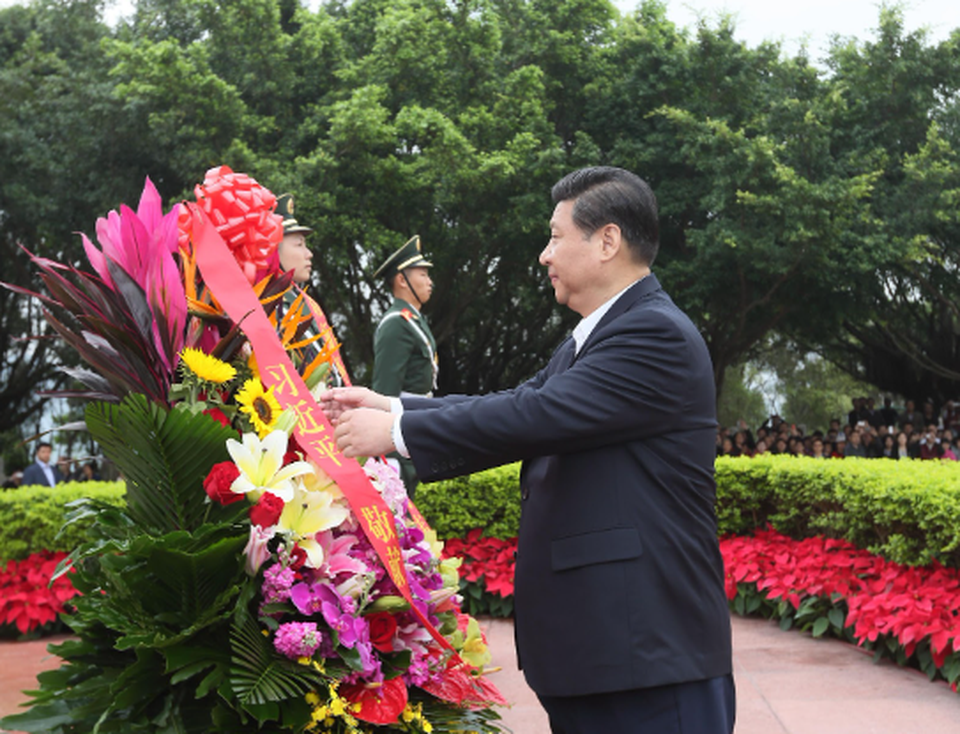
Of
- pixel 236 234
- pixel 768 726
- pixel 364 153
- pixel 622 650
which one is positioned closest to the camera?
pixel 622 650

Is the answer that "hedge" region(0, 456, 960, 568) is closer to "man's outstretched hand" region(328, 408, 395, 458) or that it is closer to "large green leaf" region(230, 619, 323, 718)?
"large green leaf" region(230, 619, 323, 718)

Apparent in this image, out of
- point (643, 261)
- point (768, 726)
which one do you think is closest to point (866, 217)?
point (768, 726)

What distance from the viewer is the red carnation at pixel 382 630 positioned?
2473 millimetres

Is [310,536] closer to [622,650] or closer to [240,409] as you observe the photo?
[240,409]

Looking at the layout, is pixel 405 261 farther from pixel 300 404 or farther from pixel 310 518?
pixel 310 518

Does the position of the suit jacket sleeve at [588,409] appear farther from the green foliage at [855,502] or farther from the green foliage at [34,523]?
the green foliage at [34,523]

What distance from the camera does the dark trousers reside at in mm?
2045

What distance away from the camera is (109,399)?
2672mm

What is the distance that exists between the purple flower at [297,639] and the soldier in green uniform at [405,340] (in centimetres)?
317

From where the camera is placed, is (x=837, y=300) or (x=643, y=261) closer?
(x=643, y=261)

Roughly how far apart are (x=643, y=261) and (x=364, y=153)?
13.8 m

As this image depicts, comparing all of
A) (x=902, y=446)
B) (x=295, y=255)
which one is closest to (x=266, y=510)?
(x=295, y=255)

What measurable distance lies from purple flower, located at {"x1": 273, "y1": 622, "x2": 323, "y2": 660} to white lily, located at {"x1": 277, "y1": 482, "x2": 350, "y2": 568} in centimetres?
15

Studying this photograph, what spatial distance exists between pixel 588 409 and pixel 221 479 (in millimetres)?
893
